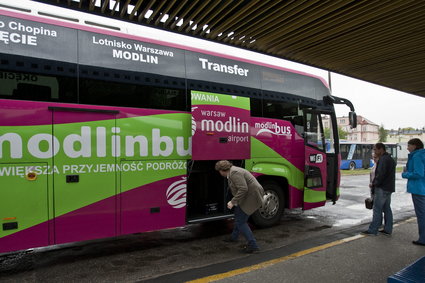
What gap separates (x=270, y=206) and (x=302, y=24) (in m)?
3.75

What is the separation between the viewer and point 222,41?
5.68 metres

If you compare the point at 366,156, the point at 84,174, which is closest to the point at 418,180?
the point at 84,174

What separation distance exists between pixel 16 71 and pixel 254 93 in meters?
4.15

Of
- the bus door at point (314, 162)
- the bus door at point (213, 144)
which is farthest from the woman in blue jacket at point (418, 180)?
the bus door at point (213, 144)

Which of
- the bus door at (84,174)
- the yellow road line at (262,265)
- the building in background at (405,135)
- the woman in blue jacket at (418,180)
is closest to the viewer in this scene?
the yellow road line at (262,265)

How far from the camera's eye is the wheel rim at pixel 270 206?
654cm

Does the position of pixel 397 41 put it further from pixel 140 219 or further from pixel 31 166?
pixel 31 166

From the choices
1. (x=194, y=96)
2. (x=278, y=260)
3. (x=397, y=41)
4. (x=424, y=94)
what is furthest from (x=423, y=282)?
(x=424, y=94)

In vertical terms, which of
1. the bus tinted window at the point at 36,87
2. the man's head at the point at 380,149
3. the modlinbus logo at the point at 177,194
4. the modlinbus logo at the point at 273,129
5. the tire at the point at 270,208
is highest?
the bus tinted window at the point at 36,87

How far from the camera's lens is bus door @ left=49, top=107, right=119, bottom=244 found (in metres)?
4.19

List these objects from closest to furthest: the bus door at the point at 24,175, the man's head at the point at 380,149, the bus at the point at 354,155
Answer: the bus door at the point at 24,175
the man's head at the point at 380,149
the bus at the point at 354,155

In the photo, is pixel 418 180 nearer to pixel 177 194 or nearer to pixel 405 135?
pixel 177 194

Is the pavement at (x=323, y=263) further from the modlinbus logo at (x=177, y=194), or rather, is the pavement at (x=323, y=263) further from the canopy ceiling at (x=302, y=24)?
the canopy ceiling at (x=302, y=24)

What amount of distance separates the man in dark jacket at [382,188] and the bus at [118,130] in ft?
5.82
